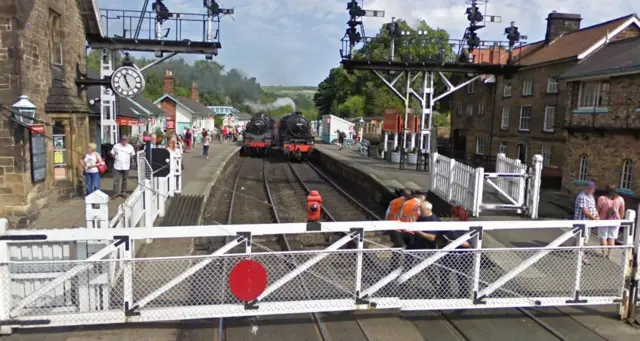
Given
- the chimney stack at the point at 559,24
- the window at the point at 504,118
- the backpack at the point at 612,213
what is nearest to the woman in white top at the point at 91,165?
the backpack at the point at 612,213

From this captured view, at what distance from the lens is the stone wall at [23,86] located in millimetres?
10125

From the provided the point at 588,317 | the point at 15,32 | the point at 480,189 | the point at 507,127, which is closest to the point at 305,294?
→ the point at 588,317

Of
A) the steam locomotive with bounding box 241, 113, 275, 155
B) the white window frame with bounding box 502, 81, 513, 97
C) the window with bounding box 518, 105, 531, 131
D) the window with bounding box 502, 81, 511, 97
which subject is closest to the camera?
the window with bounding box 518, 105, 531, 131

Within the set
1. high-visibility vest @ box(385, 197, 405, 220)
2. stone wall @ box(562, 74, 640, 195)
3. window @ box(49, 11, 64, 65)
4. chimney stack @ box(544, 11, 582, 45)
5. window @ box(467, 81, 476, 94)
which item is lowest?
high-visibility vest @ box(385, 197, 405, 220)

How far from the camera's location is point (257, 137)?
36.1 meters

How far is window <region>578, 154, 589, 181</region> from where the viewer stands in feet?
58.5

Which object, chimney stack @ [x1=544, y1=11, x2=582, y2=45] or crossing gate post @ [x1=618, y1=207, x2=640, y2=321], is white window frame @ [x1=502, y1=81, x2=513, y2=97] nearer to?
chimney stack @ [x1=544, y1=11, x2=582, y2=45]

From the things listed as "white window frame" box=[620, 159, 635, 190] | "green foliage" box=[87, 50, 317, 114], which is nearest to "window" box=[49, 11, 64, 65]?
"white window frame" box=[620, 159, 635, 190]

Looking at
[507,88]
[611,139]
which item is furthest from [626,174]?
[507,88]

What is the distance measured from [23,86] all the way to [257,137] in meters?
25.8

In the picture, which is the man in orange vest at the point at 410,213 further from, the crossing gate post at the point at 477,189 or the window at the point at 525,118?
the window at the point at 525,118

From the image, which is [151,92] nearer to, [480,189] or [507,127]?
[507,127]

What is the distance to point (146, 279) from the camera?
6.60 meters

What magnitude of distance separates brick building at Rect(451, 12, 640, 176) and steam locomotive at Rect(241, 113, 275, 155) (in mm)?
13591
